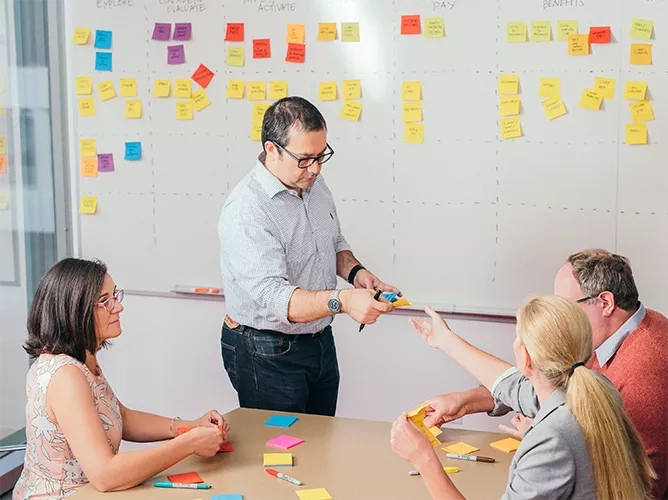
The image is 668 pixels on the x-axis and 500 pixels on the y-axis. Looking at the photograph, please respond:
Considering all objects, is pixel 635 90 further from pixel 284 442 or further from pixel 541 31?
pixel 284 442

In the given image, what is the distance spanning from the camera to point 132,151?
3975mm

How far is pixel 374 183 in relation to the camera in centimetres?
363

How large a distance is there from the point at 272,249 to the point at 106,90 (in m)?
1.69

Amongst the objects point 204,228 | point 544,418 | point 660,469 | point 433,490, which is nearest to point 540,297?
point 544,418

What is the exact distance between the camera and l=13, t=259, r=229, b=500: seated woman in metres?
2.06

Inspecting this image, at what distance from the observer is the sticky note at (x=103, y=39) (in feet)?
12.9

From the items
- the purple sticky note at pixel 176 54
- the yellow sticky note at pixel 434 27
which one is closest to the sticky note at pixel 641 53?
the yellow sticky note at pixel 434 27

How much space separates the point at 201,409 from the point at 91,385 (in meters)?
1.85

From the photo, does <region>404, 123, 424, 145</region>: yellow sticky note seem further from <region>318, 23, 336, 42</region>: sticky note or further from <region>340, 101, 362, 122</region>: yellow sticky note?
<region>318, 23, 336, 42</region>: sticky note

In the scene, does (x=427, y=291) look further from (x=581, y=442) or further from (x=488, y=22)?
(x=581, y=442)

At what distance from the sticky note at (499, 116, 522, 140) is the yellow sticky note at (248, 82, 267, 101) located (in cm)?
103

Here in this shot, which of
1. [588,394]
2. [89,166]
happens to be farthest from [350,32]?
[588,394]

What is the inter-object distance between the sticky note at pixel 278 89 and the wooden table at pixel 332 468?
167cm

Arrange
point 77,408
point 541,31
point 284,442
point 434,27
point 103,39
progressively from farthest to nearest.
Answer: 1. point 103,39
2. point 434,27
3. point 541,31
4. point 284,442
5. point 77,408
